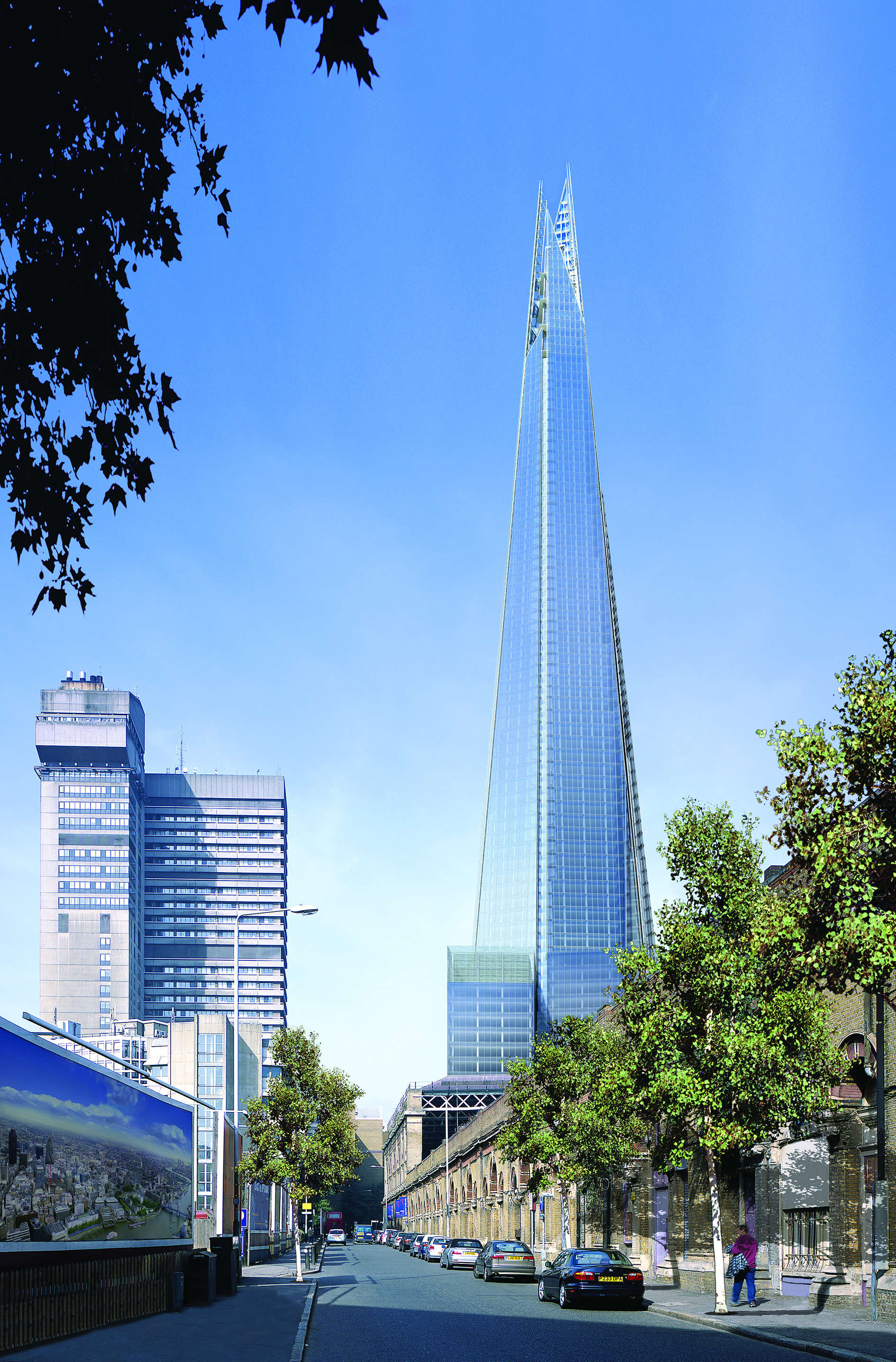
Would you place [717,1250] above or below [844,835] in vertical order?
below

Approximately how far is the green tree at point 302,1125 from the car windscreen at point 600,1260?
12637mm

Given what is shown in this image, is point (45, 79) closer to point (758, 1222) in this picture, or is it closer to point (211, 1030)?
point (758, 1222)

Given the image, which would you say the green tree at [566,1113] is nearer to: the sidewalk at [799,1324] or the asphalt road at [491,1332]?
the asphalt road at [491,1332]

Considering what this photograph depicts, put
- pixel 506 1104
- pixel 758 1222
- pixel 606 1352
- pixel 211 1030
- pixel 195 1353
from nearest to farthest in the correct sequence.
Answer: pixel 195 1353 < pixel 606 1352 < pixel 758 1222 < pixel 506 1104 < pixel 211 1030

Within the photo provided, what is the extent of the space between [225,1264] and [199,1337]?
12.2m

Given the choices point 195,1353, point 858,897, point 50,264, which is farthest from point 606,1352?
point 50,264

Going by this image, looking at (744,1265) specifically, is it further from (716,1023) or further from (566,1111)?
(566,1111)

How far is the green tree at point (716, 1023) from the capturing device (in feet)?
88.8

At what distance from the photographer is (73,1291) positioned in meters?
19.7

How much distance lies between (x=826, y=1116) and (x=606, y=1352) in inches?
429

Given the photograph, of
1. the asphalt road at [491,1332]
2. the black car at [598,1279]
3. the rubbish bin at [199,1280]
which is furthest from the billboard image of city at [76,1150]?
the black car at [598,1279]

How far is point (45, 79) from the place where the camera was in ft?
23.8

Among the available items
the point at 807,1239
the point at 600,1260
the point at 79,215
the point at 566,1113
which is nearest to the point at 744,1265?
the point at 807,1239

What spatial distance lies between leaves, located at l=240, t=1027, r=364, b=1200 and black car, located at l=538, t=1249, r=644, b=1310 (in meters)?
12.0
